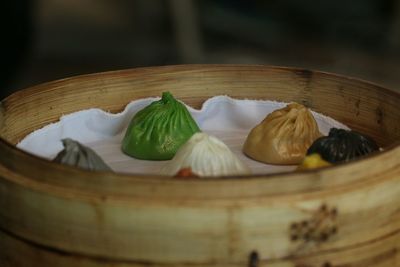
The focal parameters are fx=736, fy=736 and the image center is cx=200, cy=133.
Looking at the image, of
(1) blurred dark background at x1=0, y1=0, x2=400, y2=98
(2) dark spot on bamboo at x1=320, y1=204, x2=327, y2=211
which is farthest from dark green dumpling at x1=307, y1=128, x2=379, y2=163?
(1) blurred dark background at x1=0, y1=0, x2=400, y2=98

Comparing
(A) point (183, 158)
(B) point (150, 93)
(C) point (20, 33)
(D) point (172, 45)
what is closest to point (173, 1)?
(D) point (172, 45)

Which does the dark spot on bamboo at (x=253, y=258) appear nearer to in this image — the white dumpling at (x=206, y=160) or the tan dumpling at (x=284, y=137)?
the white dumpling at (x=206, y=160)

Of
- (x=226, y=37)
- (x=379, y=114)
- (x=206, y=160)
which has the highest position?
(x=226, y=37)

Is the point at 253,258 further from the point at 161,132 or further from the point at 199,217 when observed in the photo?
the point at 161,132

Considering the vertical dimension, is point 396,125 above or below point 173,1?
below

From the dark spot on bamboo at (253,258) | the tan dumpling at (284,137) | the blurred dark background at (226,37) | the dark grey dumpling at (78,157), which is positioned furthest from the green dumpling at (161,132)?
the blurred dark background at (226,37)

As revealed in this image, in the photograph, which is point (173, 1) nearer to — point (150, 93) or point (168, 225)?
point (150, 93)

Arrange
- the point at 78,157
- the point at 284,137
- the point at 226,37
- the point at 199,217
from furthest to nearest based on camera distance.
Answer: the point at 226,37
the point at 284,137
the point at 78,157
the point at 199,217

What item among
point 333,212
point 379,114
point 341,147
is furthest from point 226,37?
point 333,212
